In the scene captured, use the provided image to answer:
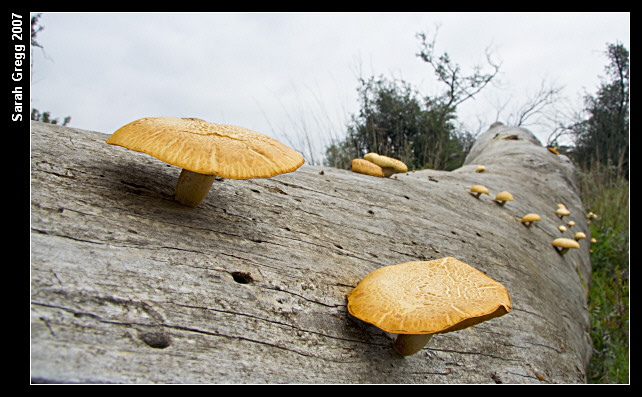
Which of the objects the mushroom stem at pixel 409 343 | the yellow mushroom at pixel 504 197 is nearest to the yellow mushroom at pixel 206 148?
the mushroom stem at pixel 409 343

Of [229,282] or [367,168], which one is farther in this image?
[367,168]

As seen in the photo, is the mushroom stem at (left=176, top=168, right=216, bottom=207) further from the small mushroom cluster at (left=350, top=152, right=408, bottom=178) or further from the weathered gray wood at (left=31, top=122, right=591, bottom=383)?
the small mushroom cluster at (left=350, top=152, right=408, bottom=178)

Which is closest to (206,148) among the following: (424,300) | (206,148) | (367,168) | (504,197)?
(206,148)

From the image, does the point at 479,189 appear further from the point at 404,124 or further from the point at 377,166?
the point at 404,124

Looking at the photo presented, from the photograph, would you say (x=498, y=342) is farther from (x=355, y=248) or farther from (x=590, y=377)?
(x=590, y=377)

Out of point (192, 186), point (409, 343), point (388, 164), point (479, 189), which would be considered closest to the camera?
point (409, 343)
